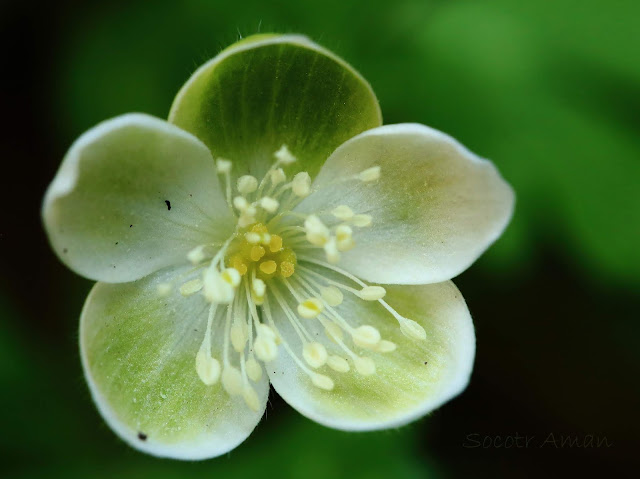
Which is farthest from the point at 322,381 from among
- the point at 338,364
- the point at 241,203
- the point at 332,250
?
the point at 241,203

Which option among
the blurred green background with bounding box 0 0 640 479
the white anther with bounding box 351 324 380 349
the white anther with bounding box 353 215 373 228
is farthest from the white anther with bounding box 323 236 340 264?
the blurred green background with bounding box 0 0 640 479

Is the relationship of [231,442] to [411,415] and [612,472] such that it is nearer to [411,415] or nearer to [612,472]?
[411,415]

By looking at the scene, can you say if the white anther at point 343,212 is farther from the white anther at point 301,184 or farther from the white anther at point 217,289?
the white anther at point 217,289

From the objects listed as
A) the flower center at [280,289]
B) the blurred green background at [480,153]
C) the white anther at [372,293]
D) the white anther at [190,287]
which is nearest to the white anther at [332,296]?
the flower center at [280,289]

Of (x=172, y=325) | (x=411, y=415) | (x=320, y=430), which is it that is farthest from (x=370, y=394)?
(x=320, y=430)

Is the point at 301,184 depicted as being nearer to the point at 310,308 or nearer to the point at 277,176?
the point at 277,176
